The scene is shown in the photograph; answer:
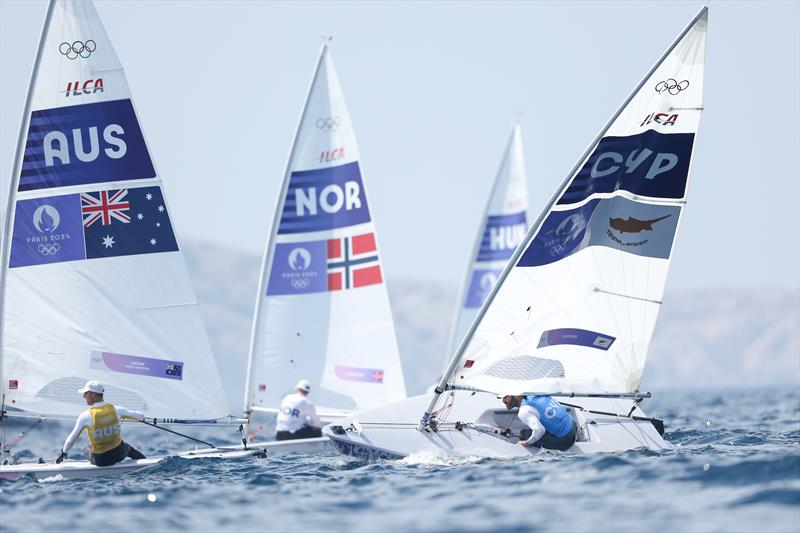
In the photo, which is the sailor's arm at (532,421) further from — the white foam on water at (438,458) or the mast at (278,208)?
the mast at (278,208)

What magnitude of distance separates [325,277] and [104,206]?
23.9 ft

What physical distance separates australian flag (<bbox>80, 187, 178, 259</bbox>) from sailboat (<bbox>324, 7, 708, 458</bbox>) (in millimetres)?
3387

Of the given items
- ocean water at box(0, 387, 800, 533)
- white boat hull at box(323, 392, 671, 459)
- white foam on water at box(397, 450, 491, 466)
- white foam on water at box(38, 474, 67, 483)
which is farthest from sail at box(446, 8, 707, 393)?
white foam on water at box(38, 474, 67, 483)

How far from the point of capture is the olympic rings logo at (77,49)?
50.8 ft

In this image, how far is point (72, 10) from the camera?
50.7 ft

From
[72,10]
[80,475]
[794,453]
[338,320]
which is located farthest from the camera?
[338,320]

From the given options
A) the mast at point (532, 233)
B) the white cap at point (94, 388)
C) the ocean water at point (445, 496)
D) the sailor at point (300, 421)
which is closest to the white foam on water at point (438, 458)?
the ocean water at point (445, 496)

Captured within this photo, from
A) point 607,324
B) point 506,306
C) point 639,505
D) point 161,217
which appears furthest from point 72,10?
point 639,505

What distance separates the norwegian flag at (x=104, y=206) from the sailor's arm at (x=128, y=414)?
2.44 metres

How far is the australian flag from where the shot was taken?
51.9 feet

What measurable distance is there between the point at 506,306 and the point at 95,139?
5.67 metres

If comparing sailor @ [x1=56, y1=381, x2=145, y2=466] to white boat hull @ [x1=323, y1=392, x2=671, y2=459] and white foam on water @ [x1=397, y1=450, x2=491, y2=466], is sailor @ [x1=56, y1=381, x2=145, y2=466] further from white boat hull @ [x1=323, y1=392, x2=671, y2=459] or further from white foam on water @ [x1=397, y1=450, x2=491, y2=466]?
white foam on water @ [x1=397, y1=450, x2=491, y2=466]

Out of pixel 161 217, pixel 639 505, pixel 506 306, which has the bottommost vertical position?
pixel 639 505

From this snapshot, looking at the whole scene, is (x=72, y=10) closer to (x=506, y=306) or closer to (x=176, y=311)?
(x=176, y=311)
